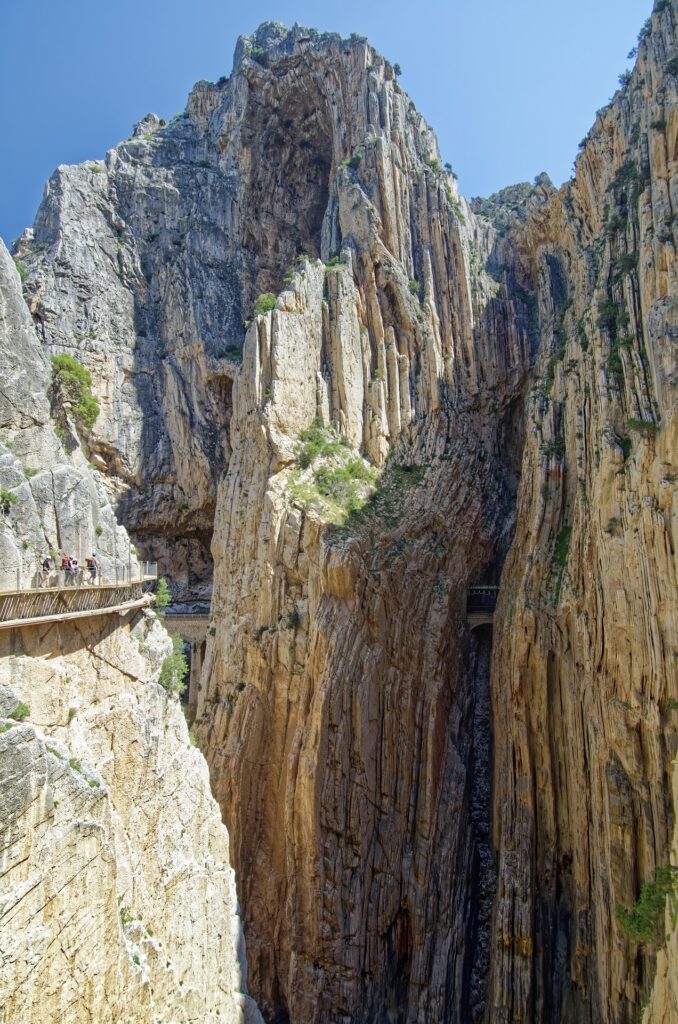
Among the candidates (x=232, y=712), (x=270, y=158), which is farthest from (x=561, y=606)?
(x=270, y=158)

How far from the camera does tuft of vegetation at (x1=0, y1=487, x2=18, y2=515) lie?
13.3 m

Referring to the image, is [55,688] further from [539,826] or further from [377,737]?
[539,826]

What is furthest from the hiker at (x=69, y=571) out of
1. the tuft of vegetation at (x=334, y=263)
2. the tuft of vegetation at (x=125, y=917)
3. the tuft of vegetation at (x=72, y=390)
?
the tuft of vegetation at (x=334, y=263)

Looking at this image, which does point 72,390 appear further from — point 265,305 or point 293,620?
point 265,305

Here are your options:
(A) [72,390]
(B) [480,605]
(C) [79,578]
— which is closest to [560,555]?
(B) [480,605]

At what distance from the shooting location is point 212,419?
36.4m

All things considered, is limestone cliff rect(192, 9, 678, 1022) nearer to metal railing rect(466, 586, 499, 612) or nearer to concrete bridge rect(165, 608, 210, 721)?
metal railing rect(466, 586, 499, 612)

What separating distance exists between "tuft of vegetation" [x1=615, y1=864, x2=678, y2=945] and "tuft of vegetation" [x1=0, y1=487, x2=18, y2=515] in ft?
49.4

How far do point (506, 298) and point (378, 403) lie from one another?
9.92m

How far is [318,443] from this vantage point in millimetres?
29141

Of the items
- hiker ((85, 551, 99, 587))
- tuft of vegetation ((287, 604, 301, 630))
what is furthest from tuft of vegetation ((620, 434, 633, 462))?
hiker ((85, 551, 99, 587))

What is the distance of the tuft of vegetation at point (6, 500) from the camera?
13281 millimetres

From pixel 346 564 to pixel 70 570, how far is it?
13284mm

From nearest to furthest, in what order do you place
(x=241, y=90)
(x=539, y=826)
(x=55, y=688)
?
1. (x=55, y=688)
2. (x=539, y=826)
3. (x=241, y=90)
